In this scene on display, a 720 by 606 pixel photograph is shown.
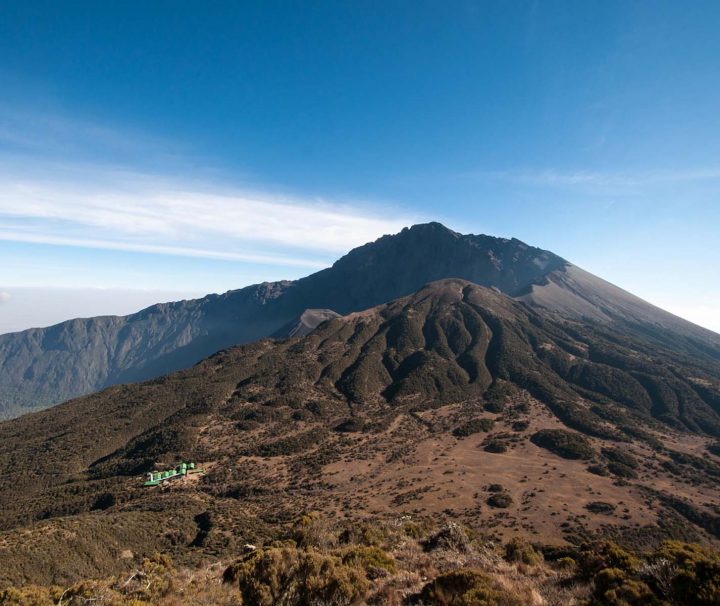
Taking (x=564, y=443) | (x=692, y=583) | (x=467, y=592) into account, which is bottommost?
(x=564, y=443)

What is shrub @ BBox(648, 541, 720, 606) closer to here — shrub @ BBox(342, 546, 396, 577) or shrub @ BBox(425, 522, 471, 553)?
shrub @ BBox(342, 546, 396, 577)

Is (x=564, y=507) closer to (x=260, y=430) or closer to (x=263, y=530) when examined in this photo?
(x=263, y=530)

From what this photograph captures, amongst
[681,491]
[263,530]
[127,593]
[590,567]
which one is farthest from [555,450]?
[127,593]

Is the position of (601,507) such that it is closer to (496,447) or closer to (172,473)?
(496,447)

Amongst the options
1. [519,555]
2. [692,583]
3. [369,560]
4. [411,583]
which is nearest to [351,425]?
[519,555]

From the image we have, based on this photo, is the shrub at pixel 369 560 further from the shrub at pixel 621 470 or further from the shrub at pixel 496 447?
the shrub at pixel 621 470

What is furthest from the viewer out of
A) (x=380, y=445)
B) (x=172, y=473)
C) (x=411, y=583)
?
(x=380, y=445)

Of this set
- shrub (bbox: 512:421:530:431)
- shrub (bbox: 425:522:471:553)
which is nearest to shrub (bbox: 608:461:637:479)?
shrub (bbox: 512:421:530:431)
